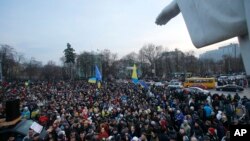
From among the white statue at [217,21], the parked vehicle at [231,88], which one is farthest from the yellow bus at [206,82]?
the white statue at [217,21]

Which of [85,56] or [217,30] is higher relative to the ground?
[85,56]

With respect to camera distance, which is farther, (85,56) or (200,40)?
(85,56)

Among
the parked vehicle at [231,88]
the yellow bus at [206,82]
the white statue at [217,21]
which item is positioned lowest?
the parked vehicle at [231,88]

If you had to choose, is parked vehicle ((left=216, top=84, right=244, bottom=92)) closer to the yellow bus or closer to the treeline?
the yellow bus

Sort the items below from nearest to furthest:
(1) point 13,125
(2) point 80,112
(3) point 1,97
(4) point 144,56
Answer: (1) point 13,125 < (2) point 80,112 < (3) point 1,97 < (4) point 144,56

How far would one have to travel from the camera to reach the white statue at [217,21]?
192 centimetres

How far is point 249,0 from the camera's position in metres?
1.84

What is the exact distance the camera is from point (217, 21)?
201 centimetres

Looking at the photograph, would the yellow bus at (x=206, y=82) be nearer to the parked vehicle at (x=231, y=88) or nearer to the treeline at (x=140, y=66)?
the parked vehicle at (x=231, y=88)

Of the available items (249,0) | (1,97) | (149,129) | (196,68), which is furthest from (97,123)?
(196,68)

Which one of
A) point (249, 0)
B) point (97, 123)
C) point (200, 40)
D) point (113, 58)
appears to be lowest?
point (97, 123)

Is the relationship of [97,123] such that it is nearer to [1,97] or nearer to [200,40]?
[200,40]

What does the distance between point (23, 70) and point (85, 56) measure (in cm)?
2702

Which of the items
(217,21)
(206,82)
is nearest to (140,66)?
(206,82)
